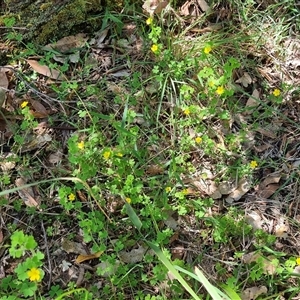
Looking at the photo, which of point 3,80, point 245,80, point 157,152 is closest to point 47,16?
point 3,80

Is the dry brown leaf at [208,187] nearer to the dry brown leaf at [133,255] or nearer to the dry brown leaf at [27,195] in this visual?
the dry brown leaf at [133,255]

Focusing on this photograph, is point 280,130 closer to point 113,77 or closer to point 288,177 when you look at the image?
point 288,177

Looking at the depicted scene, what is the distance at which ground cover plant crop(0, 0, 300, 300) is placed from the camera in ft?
7.18

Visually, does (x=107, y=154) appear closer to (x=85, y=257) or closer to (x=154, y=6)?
(x=85, y=257)

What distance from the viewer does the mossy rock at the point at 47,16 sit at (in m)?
2.58

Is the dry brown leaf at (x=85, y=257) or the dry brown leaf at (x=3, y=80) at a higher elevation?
the dry brown leaf at (x=3, y=80)

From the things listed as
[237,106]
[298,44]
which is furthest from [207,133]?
[298,44]

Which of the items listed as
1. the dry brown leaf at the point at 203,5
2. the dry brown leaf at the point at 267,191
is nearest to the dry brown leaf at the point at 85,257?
the dry brown leaf at the point at 267,191

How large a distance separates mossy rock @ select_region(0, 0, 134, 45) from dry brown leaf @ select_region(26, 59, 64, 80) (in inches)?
4.8

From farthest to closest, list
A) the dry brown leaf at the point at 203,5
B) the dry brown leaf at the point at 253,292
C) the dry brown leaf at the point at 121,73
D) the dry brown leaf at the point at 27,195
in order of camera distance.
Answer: the dry brown leaf at the point at 203,5 → the dry brown leaf at the point at 121,73 → the dry brown leaf at the point at 27,195 → the dry brown leaf at the point at 253,292

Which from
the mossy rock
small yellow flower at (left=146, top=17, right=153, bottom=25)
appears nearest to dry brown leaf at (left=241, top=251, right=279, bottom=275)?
small yellow flower at (left=146, top=17, right=153, bottom=25)

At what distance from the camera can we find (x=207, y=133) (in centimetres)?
252

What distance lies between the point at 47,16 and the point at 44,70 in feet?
0.96

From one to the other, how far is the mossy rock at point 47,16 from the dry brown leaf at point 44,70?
123mm
